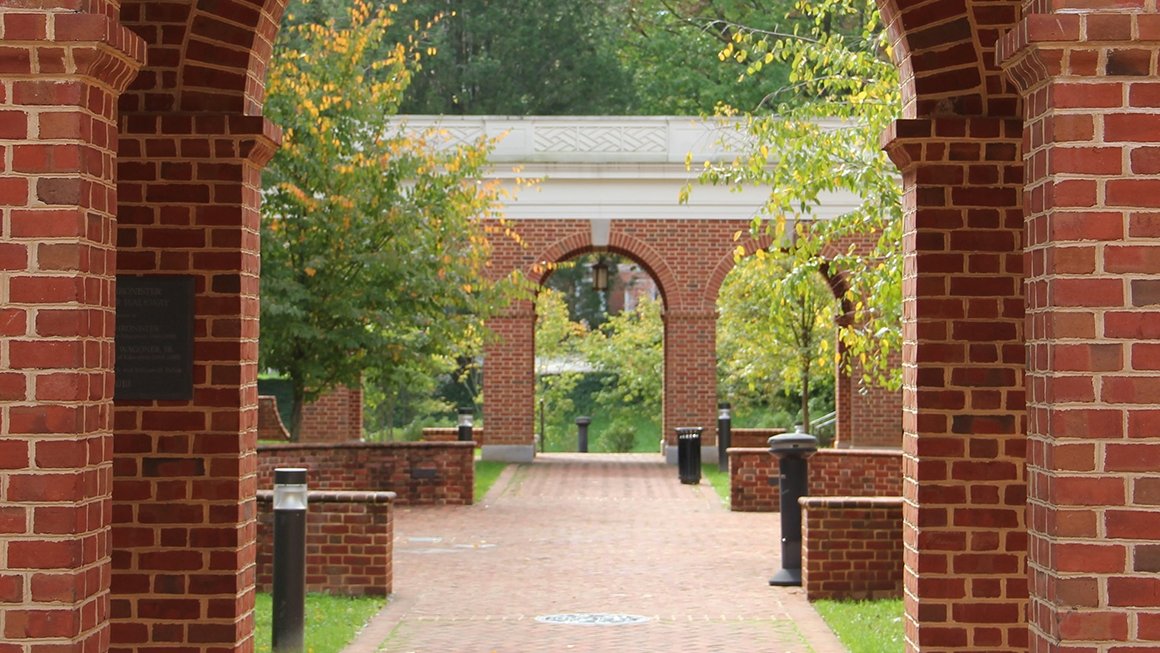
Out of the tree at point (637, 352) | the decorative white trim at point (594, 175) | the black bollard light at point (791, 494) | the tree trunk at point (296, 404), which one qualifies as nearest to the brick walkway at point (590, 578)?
the black bollard light at point (791, 494)

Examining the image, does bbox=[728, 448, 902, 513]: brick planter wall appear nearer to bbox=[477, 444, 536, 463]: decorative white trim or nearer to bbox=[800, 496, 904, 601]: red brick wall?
bbox=[800, 496, 904, 601]: red brick wall

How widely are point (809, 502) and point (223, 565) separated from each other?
6.43m

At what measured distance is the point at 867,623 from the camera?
35.5 ft

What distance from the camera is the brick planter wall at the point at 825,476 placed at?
18.8 meters

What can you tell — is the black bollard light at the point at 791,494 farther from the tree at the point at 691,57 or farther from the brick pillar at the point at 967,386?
the tree at the point at 691,57

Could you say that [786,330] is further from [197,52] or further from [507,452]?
[197,52]

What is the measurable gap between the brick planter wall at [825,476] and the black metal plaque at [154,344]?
12.7 metres

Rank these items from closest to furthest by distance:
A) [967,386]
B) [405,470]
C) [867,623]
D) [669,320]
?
[967,386]
[867,623]
[405,470]
[669,320]

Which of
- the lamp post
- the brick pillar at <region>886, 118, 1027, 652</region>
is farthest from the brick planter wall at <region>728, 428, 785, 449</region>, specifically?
the brick pillar at <region>886, 118, 1027, 652</region>

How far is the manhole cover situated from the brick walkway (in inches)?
3.8

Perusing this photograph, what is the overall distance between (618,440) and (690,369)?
36.2 ft

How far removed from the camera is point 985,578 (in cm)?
668

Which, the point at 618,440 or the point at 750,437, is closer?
the point at 750,437

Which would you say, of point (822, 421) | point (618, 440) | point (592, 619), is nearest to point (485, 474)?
point (822, 421)
